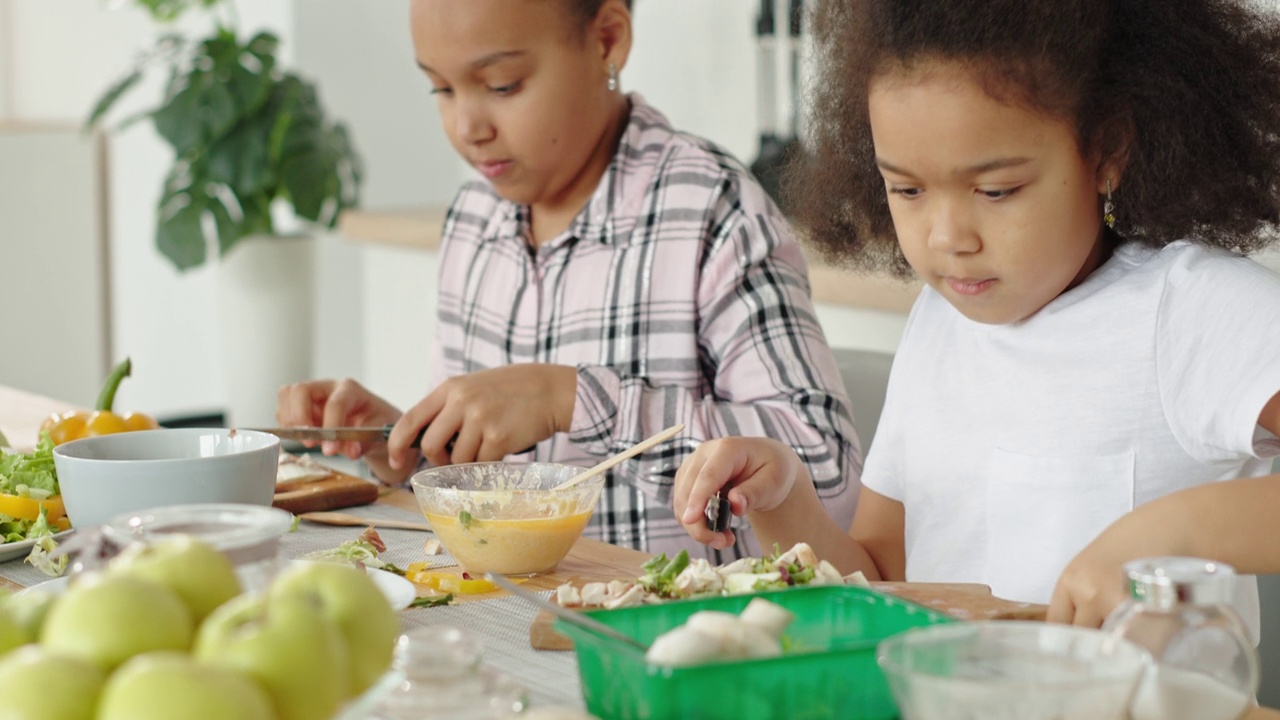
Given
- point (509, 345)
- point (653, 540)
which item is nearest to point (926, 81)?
point (653, 540)

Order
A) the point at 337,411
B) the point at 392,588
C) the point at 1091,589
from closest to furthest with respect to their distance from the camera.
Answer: the point at 1091,589, the point at 392,588, the point at 337,411

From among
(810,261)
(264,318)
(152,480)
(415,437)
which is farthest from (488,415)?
(264,318)

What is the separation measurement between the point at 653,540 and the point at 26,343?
3608mm

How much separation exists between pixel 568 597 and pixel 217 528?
10.3 inches

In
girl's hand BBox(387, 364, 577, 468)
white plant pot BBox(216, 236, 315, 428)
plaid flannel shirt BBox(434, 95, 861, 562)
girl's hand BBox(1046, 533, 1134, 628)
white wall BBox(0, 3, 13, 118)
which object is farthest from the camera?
white wall BBox(0, 3, 13, 118)

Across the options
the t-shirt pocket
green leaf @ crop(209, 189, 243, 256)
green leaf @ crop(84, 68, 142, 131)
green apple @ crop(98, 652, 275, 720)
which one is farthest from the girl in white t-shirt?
green leaf @ crop(84, 68, 142, 131)

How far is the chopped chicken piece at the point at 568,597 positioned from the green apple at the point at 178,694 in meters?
0.38

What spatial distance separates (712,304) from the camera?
160 cm

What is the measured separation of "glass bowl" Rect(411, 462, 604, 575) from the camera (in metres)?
1.05

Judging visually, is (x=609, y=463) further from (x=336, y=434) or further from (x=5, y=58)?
(x=5, y=58)

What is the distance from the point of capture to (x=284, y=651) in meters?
0.57

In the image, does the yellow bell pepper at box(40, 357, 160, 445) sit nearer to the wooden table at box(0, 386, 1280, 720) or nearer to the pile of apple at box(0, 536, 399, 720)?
the wooden table at box(0, 386, 1280, 720)

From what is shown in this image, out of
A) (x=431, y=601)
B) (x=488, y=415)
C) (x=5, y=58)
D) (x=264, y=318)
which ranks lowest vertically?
(x=431, y=601)

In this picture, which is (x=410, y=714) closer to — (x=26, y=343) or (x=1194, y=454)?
(x=1194, y=454)
